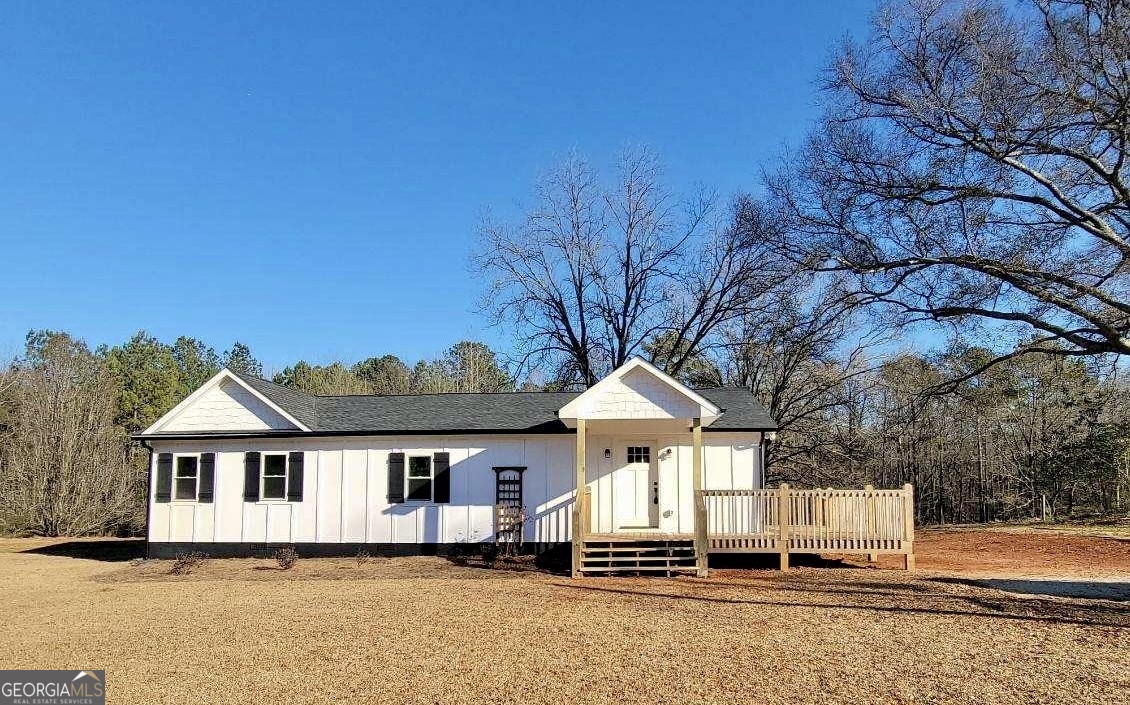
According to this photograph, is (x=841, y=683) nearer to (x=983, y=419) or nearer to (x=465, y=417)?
(x=465, y=417)

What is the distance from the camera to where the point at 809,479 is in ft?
88.5

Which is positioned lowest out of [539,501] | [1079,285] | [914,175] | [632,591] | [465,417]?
[632,591]

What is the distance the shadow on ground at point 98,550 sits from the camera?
19.5 metres

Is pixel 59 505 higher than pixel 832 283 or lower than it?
lower

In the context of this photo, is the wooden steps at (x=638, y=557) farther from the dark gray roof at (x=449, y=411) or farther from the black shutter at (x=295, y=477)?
the black shutter at (x=295, y=477)

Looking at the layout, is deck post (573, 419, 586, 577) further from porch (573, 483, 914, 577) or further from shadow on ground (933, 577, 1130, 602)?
shadow on ground (933, 577, 1130, 602)

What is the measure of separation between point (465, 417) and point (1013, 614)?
37.8 ft

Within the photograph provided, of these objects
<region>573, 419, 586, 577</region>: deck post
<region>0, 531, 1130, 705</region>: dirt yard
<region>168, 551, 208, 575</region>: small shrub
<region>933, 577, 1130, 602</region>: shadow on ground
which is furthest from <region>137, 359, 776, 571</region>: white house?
<region>933, 577, 1130, 602</region>: shadow on ground

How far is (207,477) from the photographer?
18.1m

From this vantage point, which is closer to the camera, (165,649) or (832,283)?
(165,649)

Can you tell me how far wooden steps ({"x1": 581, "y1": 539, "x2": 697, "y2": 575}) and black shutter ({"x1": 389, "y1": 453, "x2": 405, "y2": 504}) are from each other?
4414mm

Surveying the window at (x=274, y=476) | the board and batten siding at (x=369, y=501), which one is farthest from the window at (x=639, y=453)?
the window at (x=274, y=476)

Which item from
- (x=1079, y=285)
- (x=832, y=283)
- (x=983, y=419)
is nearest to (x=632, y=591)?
(x=832, y=283)

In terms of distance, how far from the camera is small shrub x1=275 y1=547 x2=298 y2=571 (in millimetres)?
15820
